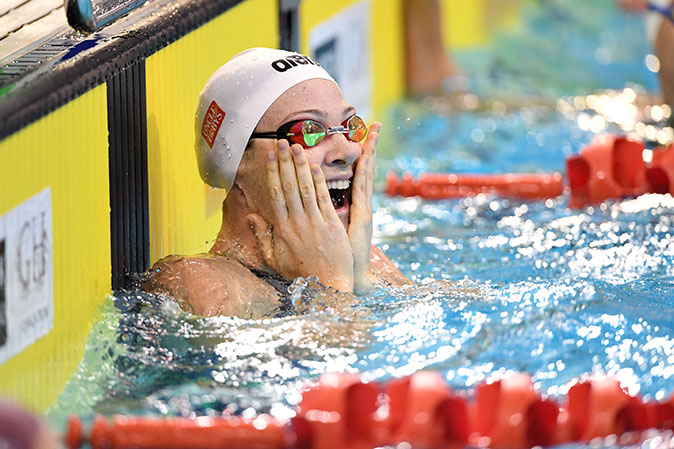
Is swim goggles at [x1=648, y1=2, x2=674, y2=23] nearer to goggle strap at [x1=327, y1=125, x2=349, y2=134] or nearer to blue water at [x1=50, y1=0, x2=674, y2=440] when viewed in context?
blue water at [x1=50, y1=0, x2=674, y2=440]

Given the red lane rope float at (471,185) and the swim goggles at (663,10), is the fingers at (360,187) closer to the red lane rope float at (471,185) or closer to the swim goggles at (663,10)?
the red lane rope float at (471,185)

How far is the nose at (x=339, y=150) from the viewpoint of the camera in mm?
2646

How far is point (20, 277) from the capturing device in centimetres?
212

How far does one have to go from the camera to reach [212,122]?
8.80ft

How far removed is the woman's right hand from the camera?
2.57 m

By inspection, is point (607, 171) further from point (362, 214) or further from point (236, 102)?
point (236, 102)

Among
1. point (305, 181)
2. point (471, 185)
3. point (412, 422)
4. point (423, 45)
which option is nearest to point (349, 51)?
point (423, 45)

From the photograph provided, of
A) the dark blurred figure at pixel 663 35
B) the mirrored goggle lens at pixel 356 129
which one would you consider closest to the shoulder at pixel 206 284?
the mirrored goggle lens at pixel 356 129

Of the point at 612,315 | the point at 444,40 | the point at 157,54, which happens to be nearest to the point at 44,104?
the point at 157,54

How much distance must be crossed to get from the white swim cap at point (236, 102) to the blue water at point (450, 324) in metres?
0.37

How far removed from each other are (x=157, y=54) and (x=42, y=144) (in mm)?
779

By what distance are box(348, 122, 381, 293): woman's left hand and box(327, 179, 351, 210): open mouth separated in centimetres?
2

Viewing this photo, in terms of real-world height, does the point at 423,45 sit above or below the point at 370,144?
below

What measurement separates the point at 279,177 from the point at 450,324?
52 cm
